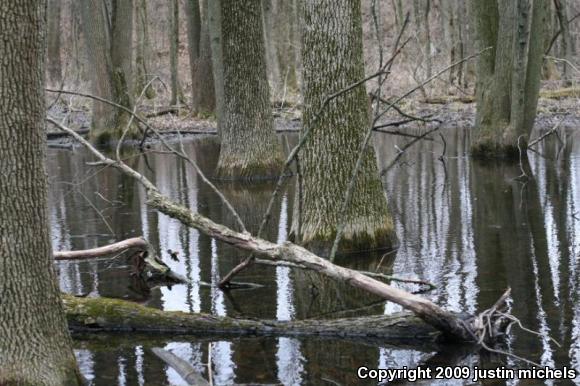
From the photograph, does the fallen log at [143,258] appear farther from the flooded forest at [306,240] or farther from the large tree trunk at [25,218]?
the large tree trunk at [25,218]

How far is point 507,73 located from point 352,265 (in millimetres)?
9969

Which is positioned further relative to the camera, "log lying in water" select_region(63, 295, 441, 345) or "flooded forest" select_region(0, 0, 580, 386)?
"log lying in water" select_region(63, 295, 441, 345)

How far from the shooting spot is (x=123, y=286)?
9375 millimetres

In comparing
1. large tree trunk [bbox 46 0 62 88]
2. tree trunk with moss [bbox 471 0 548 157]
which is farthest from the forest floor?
large tree trunk [bbox 46 0 62 88]

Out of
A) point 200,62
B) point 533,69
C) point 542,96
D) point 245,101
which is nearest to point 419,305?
point 245,101

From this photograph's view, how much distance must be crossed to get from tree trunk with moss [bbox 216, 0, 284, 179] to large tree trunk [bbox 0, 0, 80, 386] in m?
10.8

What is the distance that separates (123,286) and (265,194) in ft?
20.8

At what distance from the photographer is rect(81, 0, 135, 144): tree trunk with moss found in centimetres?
2577

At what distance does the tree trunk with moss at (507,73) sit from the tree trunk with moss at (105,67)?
36.3 ft

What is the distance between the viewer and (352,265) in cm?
987

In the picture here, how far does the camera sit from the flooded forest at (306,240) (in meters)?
5.92

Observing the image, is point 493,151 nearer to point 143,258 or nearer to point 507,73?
point 507,73

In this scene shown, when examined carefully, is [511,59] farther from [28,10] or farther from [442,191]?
[28,10]

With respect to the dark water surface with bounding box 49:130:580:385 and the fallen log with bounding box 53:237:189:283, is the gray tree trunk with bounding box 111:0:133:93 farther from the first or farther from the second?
the fallen log with bounding box 53:237:189:283
